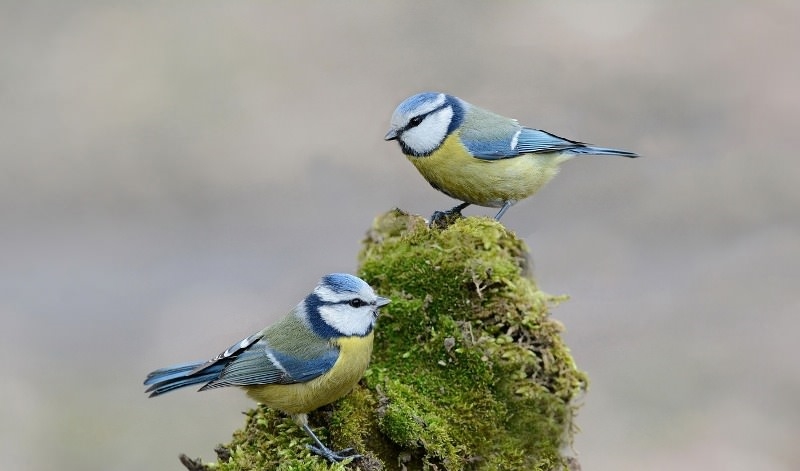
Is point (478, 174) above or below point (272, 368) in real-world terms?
above

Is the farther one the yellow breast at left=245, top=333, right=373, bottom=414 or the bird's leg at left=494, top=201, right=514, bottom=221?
the bird's leg at left=494, top=201, right=514, bottom=221

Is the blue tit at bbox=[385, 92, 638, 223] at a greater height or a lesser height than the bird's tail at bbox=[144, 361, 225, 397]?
greater

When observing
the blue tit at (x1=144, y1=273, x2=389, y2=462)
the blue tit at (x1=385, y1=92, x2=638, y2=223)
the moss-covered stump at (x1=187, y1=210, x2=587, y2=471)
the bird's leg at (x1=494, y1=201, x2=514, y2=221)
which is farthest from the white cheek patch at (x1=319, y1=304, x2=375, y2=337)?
the bird's leg at (x1=494, y1=201, x2=514, y2=221)

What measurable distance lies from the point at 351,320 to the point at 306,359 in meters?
0.21

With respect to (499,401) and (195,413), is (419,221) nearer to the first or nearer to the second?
(499,401)

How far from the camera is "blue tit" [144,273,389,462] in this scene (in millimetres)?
2844

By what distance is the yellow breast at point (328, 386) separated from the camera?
2.83 metres

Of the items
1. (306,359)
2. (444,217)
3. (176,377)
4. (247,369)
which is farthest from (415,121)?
(176,377)

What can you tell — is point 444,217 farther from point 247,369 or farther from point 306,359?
point 247,369

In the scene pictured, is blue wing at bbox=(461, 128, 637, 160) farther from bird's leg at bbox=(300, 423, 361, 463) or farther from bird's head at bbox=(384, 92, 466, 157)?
bird's leg at bbox=(300, 423, 361, 463)

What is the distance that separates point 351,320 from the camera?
9.60 feet

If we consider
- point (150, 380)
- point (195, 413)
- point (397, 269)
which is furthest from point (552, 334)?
point (195, 413)

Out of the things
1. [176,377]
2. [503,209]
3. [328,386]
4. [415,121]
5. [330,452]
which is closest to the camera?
[330,452]

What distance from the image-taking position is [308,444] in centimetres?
274
